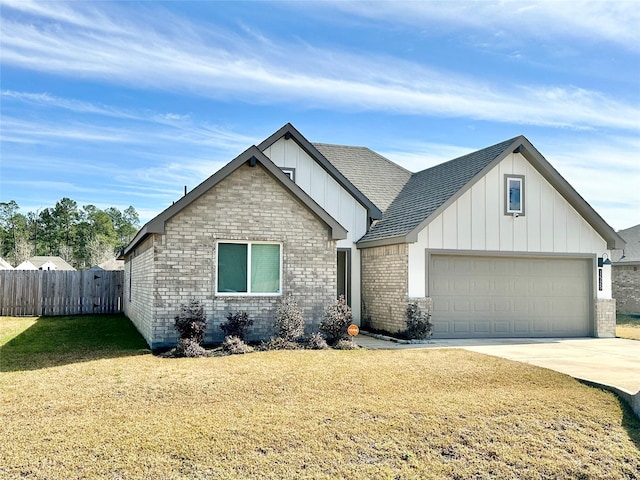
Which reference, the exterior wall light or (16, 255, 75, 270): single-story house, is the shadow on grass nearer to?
the exterior wall light

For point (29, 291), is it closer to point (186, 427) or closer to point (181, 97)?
point (181, 97)

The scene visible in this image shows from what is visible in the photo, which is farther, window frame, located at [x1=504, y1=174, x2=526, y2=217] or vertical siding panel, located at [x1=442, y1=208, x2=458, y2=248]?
window frame, located at [x1=504, y1=174, x2=526, y2=217]

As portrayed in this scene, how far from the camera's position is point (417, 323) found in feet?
49.5

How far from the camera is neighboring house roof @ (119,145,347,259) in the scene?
41.1 feet

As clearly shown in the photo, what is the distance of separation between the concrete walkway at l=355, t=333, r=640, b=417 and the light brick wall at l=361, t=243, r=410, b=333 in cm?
77

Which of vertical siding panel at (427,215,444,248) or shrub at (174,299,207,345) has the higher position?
vertical siding panel at (427,215,444,248)

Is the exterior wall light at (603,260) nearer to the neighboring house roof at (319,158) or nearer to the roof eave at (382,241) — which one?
the roof eave at (382,241)

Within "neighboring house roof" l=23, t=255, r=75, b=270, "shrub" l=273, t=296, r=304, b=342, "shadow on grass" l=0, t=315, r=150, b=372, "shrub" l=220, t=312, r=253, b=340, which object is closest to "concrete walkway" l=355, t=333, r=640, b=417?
"shrub" l=273, t=296, r=304, b=342

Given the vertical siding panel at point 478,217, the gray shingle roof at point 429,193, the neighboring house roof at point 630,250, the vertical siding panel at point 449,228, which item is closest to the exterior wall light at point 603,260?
the vertical siding panel at point 478,217

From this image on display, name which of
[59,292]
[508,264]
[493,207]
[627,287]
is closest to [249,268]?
[493,207]

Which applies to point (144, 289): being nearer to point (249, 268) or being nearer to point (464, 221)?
point (249, 268)

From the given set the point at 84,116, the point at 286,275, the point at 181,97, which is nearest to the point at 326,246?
the point at 286,275

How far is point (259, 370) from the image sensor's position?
984cm

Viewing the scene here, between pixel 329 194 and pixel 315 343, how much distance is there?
21.1 feet
